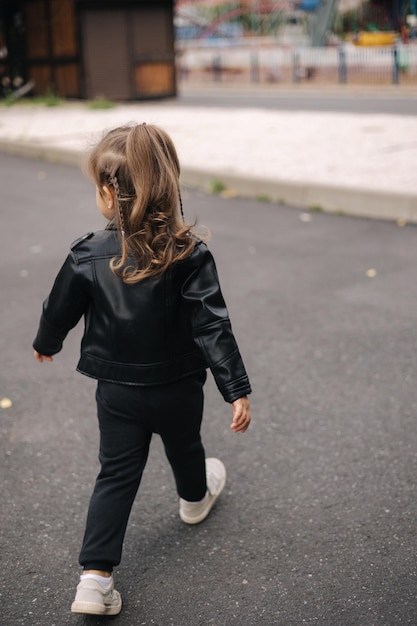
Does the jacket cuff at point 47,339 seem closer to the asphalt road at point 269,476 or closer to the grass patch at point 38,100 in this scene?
the asphalt road at point 269,476

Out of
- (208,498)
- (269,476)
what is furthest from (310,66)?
(208,498)

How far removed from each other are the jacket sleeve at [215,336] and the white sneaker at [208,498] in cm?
67

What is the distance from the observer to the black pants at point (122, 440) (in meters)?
2.41

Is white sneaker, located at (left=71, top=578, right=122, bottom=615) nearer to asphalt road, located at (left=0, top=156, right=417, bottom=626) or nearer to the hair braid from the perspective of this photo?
asphalt road, located at (left=0, top=156, right=417, bottom=626)

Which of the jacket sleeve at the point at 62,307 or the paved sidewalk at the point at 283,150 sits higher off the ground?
the jacket sleeve at the point at 62,307

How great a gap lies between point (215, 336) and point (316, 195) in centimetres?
595

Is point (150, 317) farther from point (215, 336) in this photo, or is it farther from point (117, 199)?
point (117, 199)

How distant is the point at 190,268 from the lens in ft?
7.70

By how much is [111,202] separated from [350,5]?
47.1 metres

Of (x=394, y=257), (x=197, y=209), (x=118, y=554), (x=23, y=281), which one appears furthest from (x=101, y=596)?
(x=197, y=209)

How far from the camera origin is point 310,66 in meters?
28.5

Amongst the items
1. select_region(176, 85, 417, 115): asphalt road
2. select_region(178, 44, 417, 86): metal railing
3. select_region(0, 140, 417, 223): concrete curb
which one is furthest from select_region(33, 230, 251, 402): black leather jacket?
select_region(178, 44, 417, 86): metal railing

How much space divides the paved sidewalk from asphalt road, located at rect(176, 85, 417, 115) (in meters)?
1.45

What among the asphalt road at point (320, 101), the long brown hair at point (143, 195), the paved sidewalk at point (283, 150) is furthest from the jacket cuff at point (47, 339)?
the asphalt road at point (320, 101)
